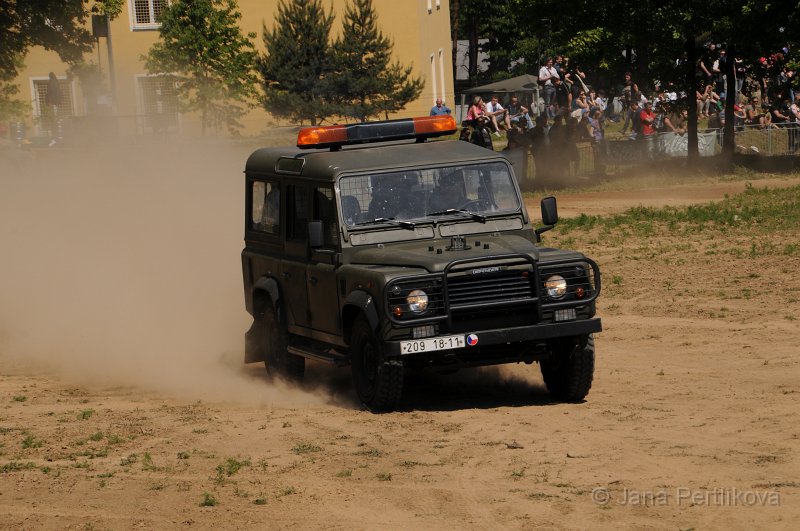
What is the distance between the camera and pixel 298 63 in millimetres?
51156

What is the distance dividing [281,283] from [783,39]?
69.6ft

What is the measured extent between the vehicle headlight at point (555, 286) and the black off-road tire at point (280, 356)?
308 cm

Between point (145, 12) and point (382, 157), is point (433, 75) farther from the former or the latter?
point (382, 157)

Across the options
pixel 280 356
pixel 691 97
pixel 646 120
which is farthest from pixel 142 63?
pixel 280 356

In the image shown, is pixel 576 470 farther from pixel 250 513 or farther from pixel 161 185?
pixel 161 185

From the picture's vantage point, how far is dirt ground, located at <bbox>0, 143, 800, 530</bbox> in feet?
28.8

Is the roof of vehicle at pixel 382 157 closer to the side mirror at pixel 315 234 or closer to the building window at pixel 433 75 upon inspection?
the side mirror at pixel 315 234

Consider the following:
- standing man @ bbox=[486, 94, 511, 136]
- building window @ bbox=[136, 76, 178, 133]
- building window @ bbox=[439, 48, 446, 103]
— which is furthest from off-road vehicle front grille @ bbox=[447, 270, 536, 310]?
building window @ bbox=[439, 48, 446, 103]

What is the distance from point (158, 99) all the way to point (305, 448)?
44.4 meters

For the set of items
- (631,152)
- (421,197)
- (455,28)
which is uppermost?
(455,28)

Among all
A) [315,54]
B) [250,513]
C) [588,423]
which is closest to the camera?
[250,513]

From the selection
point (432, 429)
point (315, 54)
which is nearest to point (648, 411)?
point (432, 429)

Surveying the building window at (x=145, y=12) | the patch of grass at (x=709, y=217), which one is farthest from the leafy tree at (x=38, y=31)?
the patch of grass at (x=709, y=217)

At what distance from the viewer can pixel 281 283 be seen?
44.2 feet
